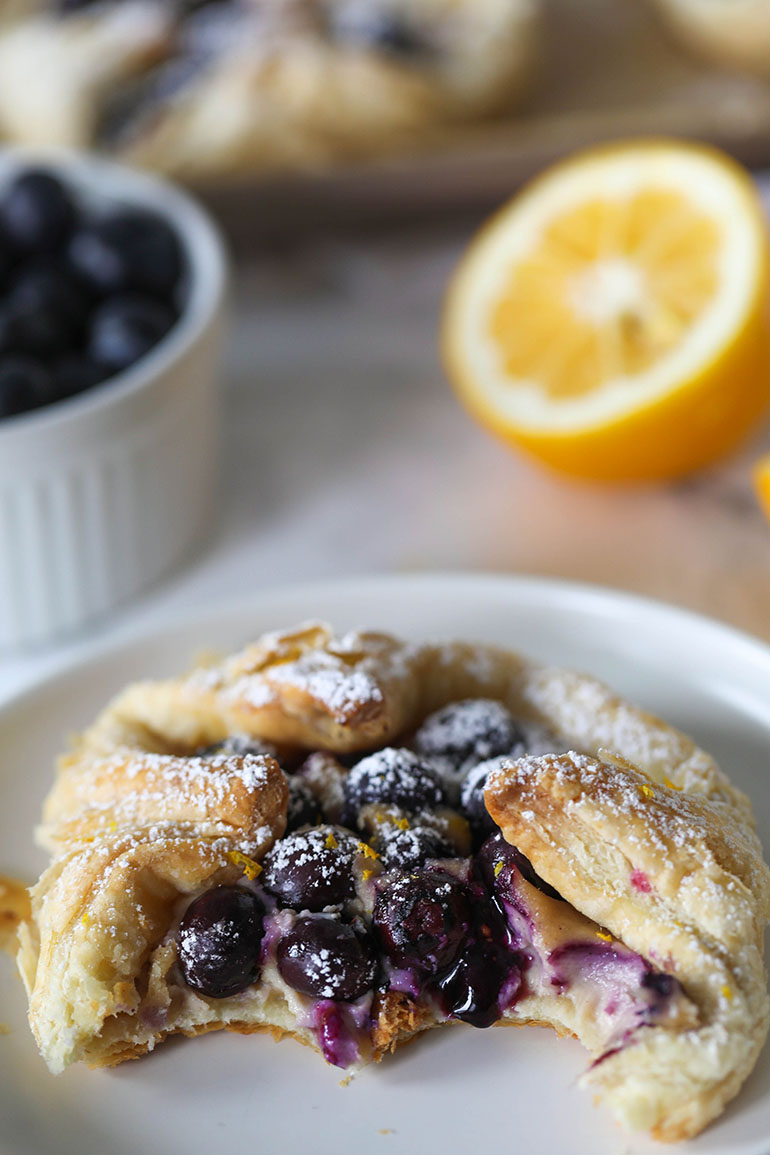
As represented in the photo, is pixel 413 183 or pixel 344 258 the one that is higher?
pixel 413 183

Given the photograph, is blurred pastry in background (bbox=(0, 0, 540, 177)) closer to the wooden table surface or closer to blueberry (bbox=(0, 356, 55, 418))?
the wooden table surface

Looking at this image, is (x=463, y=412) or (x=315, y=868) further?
(x=463, y=412)

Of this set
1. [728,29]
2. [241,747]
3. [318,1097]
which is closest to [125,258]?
[241,747]

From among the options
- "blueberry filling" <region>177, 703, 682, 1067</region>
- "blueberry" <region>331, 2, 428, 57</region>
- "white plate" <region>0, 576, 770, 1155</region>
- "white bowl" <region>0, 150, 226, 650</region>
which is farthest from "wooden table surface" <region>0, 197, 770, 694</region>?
"blueberry filling" <region>177, 703, 682, 1067</region>

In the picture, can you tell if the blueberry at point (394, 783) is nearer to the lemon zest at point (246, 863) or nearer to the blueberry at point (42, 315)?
the lemon zest at point (246, 863)

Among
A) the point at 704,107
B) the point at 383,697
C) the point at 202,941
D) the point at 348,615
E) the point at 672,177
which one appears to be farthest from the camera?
the point at 704,107

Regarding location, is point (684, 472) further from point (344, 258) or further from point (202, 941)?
point (202, 941)

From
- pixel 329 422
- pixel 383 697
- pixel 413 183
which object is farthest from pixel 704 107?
pixel 383 697
